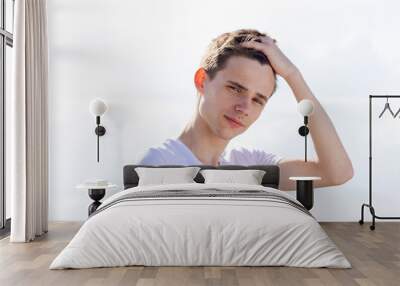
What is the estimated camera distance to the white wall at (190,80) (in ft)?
24.8

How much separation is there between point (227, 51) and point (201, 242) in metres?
3.52

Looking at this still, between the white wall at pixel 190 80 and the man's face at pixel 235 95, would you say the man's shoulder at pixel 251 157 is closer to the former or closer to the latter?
the white wall at pixel 190 80

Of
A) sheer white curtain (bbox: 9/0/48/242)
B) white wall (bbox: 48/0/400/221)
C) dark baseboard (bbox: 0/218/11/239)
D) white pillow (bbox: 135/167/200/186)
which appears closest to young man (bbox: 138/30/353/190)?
white wall (bbox: 48/0/400/221)

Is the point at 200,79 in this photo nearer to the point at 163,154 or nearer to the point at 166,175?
the point at 163,154

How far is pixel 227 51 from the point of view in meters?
7.55

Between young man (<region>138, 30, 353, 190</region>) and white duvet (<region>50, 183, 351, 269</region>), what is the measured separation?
109 inches

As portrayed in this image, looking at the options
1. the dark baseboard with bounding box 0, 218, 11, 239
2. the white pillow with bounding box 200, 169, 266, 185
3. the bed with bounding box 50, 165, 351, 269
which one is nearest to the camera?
the bed with bounding box 50, 165, 351, 269

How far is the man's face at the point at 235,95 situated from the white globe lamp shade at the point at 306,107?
0.45 m

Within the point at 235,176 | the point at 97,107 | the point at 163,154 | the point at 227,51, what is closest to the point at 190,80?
the point at 227,51

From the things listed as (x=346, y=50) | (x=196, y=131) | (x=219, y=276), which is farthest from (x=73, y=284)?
(x=346, y=50)

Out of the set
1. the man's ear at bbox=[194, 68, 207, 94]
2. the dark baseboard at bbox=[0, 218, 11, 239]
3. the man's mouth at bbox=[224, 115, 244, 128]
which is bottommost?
the dark baseboard at bbox=[0, 218, 11, 239]

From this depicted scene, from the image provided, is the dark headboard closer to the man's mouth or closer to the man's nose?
the man's mouth

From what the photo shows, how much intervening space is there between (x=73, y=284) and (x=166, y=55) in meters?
4.16

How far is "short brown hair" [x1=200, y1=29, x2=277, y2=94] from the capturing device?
7.52m
